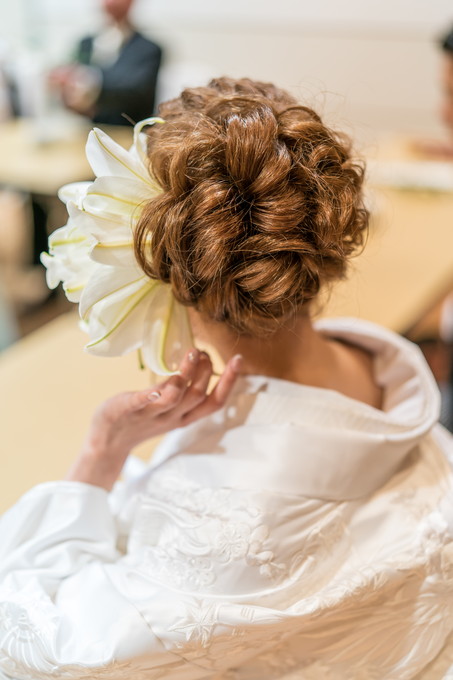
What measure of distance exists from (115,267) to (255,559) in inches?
14.1

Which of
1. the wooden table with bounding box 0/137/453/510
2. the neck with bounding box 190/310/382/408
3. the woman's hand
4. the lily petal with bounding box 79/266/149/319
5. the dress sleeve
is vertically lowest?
the wooden table with bounding box 0/137/453/510

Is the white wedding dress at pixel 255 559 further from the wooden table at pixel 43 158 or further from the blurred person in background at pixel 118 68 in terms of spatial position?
the blurred person in background at pixel 118 68

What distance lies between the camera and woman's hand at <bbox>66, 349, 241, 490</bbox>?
82 centimetres

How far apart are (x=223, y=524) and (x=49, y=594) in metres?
0.23

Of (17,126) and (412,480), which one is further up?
(412,480)

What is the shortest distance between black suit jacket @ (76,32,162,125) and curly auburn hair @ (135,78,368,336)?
2.86m


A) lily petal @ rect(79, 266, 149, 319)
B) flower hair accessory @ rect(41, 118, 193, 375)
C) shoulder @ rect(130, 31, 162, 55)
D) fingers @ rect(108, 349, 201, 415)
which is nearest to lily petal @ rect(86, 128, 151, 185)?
flower hair accessory @ rect(41, 118, 193, 375)

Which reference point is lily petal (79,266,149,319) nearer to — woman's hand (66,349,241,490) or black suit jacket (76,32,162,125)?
woman's hand (66,349,241,490)

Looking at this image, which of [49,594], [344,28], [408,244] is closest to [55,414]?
[49,594]

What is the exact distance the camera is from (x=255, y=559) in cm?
74

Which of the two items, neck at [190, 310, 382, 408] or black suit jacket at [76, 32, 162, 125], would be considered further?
black suit jacket at [76, 32, 162, 125]

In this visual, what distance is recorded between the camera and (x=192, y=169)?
26.9 inches

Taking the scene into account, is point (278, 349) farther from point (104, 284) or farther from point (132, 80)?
point (132, 80)

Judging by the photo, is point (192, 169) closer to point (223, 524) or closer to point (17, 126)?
point (223, 524)
